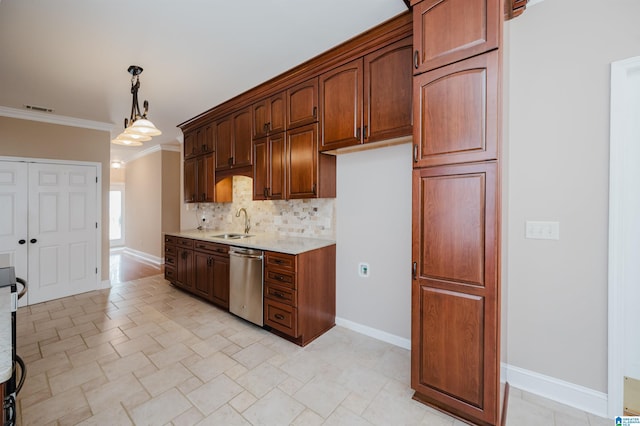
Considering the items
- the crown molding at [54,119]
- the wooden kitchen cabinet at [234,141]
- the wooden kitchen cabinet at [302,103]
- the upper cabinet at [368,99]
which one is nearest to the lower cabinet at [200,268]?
the wooden kitchen cabinet at [234,141]

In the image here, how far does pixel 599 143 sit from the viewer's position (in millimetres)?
1801

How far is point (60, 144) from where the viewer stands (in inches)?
169

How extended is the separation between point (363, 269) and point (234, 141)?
242 cm

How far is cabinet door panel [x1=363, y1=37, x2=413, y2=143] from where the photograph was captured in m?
2.29

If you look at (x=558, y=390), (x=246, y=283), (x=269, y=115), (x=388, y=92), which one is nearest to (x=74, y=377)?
(x=246, y=283)

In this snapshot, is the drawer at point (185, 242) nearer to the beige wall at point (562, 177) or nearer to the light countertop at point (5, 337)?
the light countertop at point (5, 337)

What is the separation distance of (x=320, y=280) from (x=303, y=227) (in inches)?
30.3

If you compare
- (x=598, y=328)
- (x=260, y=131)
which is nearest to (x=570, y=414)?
(x=598, y=328)

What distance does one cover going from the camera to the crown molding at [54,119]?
392 cm

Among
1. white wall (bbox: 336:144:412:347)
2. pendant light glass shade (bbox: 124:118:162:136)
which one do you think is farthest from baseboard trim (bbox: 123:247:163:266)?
white wall (bbox: 336:144:412:347)

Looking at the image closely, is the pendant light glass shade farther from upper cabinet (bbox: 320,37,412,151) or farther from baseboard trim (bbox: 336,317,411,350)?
baseboard trim (bbox: 336,317,411,350)

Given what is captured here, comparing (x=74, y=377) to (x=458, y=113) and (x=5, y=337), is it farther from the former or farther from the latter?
(x=458, y=113)

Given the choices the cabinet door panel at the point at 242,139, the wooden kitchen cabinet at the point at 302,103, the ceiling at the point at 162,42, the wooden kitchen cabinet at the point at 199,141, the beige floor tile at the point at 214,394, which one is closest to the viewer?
the beige floor tile at the point at 214,394

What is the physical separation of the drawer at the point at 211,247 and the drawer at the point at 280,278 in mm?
761
